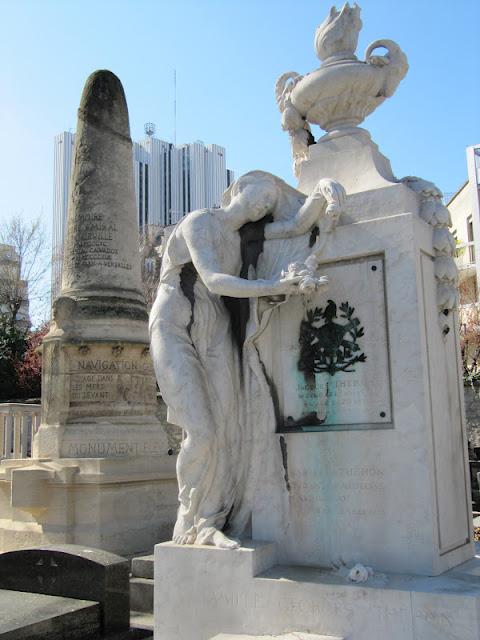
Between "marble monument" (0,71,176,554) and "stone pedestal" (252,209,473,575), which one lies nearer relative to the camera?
"stone pedestal" (252,209,473,575)

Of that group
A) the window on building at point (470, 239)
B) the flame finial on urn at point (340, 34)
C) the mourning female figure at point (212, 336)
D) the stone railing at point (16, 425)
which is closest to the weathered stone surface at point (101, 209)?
the stone railing at point (16, 425)

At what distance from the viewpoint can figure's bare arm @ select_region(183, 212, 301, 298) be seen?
13.9 ft

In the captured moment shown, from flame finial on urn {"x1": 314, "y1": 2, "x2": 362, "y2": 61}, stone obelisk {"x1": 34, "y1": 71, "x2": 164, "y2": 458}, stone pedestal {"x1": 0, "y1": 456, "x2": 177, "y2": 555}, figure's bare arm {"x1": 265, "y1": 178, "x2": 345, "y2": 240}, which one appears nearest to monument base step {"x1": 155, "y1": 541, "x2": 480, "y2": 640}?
figure's bare arm {"x1": 265, "y1": 178, "x2": 345, "y2": 240}

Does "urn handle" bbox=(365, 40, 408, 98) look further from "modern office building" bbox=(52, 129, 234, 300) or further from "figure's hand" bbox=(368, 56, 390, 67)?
"modern office building" bbox=(52, 129, 234, 300)

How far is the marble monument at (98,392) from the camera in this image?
27.2 feet

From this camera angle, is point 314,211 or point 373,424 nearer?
point 373,424

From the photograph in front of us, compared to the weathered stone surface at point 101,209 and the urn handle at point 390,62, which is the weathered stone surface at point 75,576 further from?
the weathered stone surface at point 101,209

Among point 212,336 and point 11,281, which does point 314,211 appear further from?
point 11,281

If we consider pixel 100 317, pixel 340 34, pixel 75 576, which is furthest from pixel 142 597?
pixel 340 34

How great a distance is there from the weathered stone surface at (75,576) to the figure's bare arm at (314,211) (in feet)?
8.93

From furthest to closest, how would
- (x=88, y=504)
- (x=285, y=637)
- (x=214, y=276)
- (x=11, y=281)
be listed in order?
1. (x=11, y=281)
2. (x=88, y=504)
3. (x=214, y=276)
4. (x=285, y=637)

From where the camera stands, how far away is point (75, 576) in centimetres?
511

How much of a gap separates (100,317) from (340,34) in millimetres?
5646

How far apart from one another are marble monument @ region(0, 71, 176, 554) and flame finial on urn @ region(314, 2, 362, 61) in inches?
214
